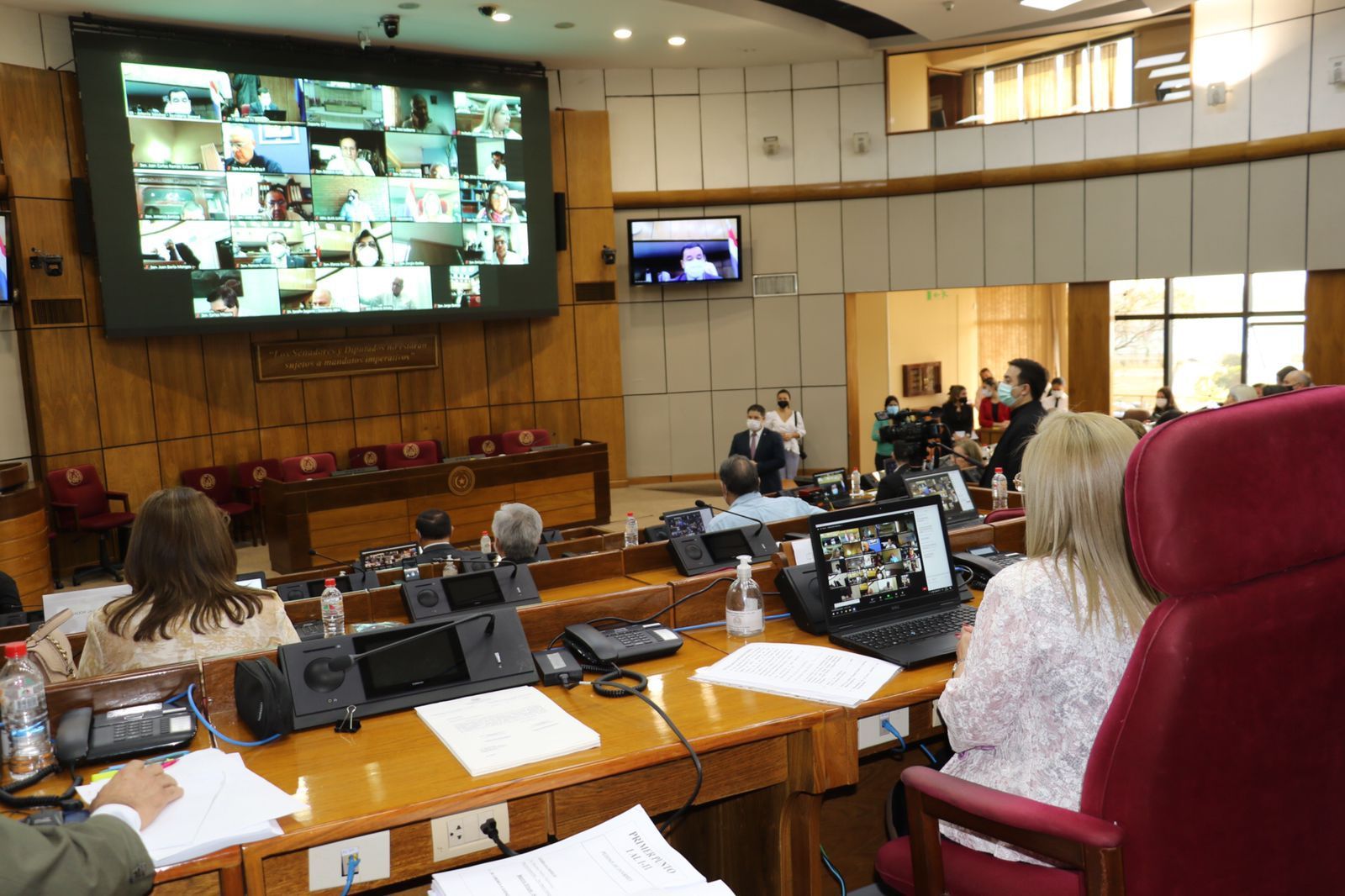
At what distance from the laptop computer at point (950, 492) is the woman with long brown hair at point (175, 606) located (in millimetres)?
2911

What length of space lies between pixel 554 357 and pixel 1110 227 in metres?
6.08

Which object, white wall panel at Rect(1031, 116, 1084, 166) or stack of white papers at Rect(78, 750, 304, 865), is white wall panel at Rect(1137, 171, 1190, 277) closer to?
white wall panel at Rect(1031, 116, 1084, 166)

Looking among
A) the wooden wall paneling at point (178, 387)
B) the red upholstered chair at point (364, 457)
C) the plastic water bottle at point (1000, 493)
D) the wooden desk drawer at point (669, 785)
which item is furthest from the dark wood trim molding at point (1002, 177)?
the wooden desk drawer at point (669, 785)

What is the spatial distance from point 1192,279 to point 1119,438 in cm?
957

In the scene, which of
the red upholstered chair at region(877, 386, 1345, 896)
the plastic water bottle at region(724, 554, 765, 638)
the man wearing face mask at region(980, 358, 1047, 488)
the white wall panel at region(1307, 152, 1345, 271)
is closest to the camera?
the red upholstered chair at region(877, 386, 1345, 896)

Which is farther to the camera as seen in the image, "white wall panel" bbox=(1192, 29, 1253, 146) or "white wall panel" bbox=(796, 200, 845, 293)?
"white wall panel" bbox=(796, 200, 845, 293)

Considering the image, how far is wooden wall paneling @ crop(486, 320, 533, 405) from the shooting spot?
11.3 meters

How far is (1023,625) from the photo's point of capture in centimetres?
193

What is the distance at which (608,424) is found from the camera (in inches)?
469

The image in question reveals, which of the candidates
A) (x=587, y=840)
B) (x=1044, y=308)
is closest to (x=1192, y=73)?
(x=1044, y=308)

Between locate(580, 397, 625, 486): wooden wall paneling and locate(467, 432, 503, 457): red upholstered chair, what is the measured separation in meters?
1.11

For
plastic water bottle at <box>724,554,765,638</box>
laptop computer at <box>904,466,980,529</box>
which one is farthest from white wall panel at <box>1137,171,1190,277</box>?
plastic water bottle at <box>724,554,765,638</box>

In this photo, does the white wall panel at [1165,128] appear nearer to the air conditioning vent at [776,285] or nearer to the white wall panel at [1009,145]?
the white wall panel at [1009,145]

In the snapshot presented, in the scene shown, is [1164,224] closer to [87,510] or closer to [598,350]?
[598,350]
